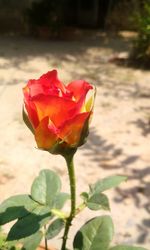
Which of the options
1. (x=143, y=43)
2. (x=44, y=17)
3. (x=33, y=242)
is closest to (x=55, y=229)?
(x=33, y=242)

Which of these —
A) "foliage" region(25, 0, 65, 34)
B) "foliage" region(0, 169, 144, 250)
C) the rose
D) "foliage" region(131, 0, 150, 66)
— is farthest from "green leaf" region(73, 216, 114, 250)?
"foliage" region(25, 0, 65, 34)

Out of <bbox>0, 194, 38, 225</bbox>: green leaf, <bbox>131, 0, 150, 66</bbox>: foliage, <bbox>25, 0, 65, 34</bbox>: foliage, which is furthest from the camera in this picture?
<bbox>25, 0, 65, 34</bbox>: foliage

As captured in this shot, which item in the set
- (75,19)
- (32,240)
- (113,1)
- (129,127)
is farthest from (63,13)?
(32,240)

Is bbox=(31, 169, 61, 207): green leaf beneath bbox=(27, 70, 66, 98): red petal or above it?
beneath

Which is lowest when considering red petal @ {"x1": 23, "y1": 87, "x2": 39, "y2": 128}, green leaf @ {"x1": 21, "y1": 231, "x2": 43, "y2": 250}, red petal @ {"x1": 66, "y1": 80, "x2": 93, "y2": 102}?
green leaf @ {"x1": 21, "y1": 231, "x2": 43, "y2": 250}

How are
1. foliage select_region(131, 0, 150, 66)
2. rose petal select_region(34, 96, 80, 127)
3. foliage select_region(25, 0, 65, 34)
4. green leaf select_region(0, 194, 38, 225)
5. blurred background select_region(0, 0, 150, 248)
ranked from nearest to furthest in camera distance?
rose petal select_region(34, 96, 80, 127) → green leaf select_region(0, 194, 38, 225) → blurred background select_region(0, 0, 150, 248) → foliage select_region(131, 0, 150, 66) → foliage select_region(25, 0, 65, 34)

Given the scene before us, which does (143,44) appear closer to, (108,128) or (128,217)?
(108,128)

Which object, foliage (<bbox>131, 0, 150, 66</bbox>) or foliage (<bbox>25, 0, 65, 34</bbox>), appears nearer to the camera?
foliage (<bbox>131, 0, 150, 66</bbox>)

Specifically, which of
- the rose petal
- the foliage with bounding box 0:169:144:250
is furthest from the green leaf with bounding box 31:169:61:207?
the rose petal

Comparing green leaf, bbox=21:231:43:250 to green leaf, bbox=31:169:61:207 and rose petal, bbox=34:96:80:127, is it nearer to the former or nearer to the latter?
green leaf, bbox=31:169:61:207
